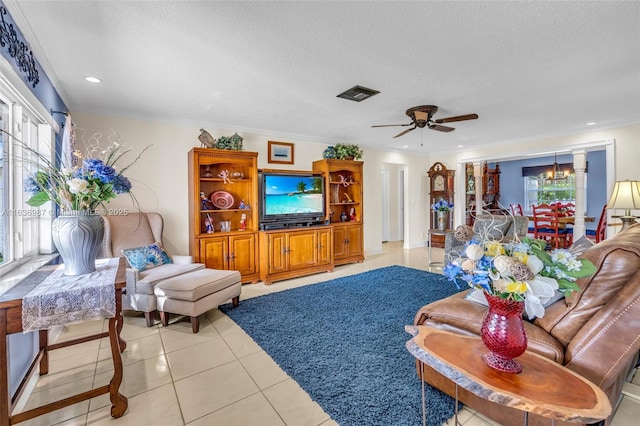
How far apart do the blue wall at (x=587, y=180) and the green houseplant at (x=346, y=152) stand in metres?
6.90

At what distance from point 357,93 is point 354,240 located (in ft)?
9.97

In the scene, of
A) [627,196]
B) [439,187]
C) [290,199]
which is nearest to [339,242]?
[290,199]

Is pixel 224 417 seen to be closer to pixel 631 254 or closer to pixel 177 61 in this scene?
pixel 631 254

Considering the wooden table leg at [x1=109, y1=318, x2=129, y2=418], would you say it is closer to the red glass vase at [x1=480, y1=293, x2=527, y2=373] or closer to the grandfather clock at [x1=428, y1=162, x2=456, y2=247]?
the red glass vase at [x1=480, y1=293, x2=527, y2=373]

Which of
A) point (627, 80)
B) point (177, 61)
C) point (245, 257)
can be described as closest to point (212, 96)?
point (177, 61)

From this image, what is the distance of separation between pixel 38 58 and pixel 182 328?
8.36 ft

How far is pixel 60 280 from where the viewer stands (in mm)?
1682

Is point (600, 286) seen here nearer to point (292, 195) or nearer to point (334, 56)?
point (334, 56)

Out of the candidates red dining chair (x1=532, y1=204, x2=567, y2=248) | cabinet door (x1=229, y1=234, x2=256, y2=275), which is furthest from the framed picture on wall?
red dining chair (x1=532, y1=204, x2=567, y2=248)

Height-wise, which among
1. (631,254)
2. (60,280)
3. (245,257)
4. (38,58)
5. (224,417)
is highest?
(38,58)

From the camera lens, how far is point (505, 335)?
1151 mm

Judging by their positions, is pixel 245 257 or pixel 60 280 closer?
pixel 60 280

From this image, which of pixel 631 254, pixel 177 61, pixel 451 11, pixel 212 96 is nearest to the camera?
pixel 631 254

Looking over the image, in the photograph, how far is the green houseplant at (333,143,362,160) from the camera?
17.6 ft
